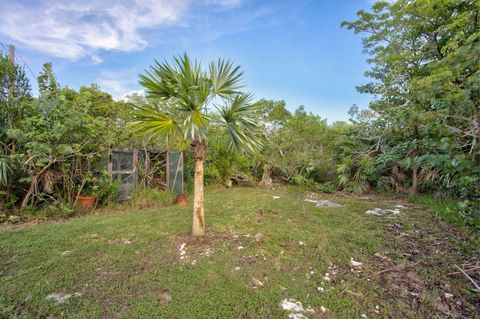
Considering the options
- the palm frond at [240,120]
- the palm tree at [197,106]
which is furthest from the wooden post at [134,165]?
the palm frond at [240,120]

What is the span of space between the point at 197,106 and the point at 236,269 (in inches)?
78.7

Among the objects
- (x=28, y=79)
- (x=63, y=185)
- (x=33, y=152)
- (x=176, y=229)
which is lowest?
(x=176, y=229)

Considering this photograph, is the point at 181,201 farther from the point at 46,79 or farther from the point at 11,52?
the point at 11,52

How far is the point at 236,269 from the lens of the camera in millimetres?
2320

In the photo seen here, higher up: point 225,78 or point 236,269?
point 225,78

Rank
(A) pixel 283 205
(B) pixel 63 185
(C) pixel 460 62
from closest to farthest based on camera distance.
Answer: (C) pixel 460 62, (B) pixel 63 185, (A) pixel 283 205

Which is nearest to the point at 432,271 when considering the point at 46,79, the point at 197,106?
the point at 197,106

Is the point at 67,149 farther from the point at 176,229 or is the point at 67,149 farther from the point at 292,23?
the point at 292,23

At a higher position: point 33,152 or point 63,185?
point 33,152

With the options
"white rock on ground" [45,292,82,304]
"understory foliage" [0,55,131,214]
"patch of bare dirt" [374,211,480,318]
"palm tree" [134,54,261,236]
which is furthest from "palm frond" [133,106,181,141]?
"patch of bare dirt" [374,211,480,318]

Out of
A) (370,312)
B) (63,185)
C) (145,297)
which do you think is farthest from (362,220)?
(63,185)

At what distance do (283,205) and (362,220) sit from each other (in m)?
1.78

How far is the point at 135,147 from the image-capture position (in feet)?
19.7

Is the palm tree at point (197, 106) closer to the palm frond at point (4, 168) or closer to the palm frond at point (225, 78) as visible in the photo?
the palm frond at point (225, 78)
